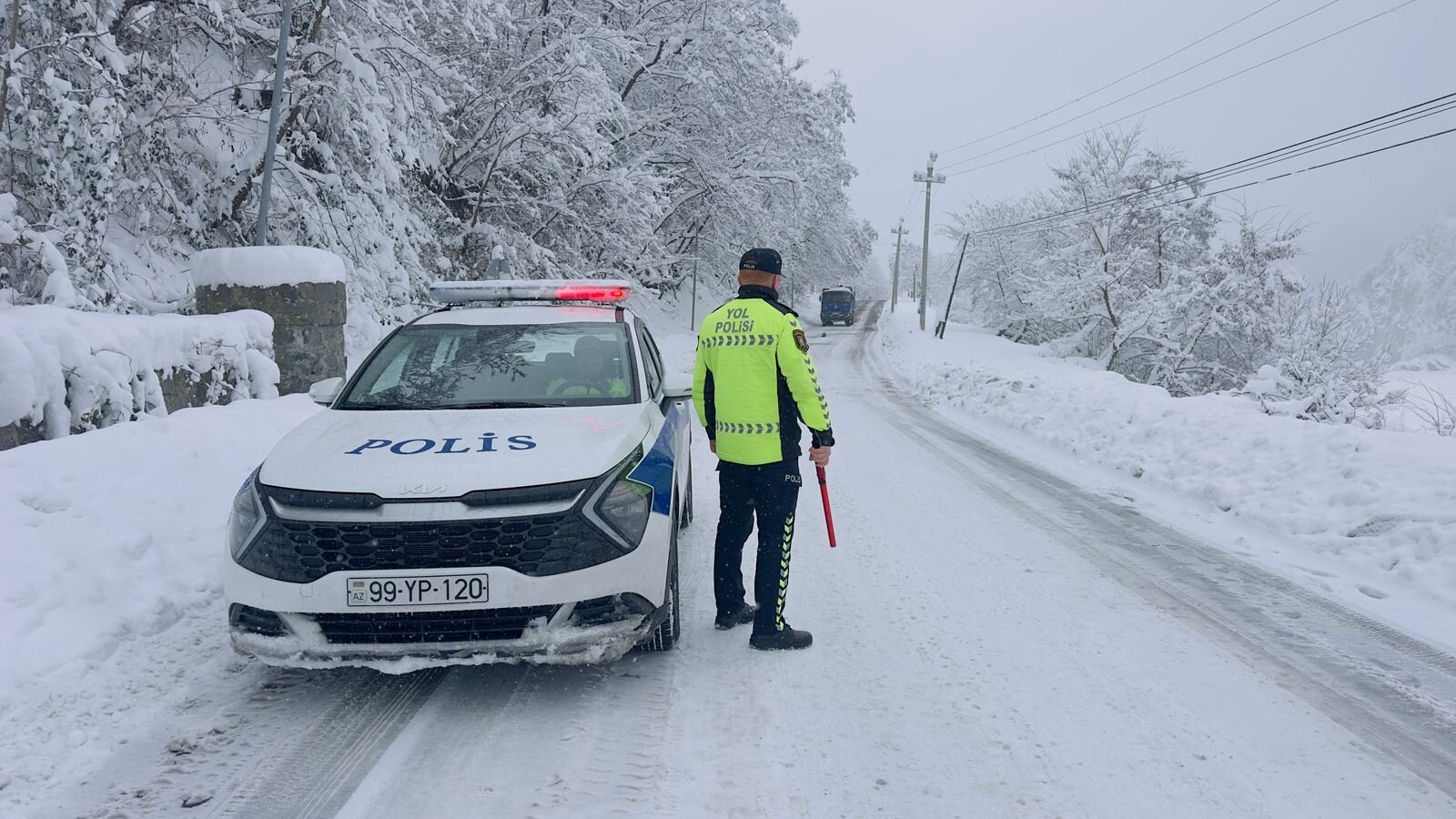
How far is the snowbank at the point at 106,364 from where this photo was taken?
18.2 feet

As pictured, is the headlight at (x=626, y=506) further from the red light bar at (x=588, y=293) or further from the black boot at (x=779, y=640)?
the red light bar at (x=588, y=293)

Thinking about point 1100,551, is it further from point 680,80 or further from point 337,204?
point 680,80

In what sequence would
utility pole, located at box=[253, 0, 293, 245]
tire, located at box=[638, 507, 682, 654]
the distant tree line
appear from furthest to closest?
the distant tree line → utility pole, located at box=[253, 0, 293, 245] → tire, located at box=[638, 507, 682, 654]

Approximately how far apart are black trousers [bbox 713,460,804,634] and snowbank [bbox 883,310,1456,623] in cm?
348

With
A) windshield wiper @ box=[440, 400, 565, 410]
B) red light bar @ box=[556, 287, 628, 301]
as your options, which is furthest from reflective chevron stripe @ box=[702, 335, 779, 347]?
red light bar @ box=[556, 287, 628, 301]

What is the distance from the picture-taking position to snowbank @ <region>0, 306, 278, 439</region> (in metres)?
5.54

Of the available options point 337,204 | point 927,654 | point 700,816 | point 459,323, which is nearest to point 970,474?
point 927,654

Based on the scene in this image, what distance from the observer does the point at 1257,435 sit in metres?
8.16

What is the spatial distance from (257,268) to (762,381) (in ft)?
22.1

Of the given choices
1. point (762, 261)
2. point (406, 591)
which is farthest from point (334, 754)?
point (762, 261)

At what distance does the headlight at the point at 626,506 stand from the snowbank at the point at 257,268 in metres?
6.65

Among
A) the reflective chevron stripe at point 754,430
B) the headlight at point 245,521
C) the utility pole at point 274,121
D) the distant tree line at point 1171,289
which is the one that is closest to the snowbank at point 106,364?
the utility pole at point 274,121

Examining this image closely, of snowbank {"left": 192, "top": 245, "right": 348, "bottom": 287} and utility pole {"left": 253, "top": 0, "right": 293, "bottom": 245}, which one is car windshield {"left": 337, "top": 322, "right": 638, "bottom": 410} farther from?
utility pole {"left": 253, "top": 0, "right": 293, "bottom": 245}

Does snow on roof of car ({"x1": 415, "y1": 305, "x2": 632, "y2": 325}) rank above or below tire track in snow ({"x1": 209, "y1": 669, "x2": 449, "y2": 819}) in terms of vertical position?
above
